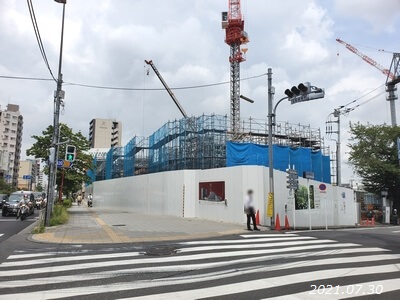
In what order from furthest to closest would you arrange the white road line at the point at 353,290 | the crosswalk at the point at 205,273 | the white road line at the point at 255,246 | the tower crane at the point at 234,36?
the tower crane at the point at 234,36 < the white road line at the point at 255,246 < the crosswalk at the point at 205,273 < the white road line at the point at 353,290

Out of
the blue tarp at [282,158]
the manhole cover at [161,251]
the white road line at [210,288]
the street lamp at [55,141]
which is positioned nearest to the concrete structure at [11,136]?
the blue tarp at [282,158]

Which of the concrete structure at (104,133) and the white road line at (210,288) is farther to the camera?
the concrete structure at (104,133)

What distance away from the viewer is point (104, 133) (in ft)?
446

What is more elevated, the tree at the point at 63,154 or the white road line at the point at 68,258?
the tree at the point at 63,154

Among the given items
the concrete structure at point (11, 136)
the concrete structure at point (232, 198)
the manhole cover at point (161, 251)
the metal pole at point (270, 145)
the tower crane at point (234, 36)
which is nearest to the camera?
the manhole cover at point (161, 251)

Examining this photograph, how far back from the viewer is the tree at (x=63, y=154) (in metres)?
24.8

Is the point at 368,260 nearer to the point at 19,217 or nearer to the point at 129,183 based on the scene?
the point at 19,217

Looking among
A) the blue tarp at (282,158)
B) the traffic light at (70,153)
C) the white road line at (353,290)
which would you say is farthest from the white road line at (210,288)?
the blue tarp at (282,158)

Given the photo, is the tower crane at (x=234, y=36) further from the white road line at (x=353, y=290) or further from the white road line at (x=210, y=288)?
the white road line at (x=353, y=290)

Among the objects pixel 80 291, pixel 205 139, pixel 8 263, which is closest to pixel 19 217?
pixel 205 139

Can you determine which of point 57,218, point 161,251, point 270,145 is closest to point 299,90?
point 270,145

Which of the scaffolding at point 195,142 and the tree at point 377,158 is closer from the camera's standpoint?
the scaffolding at point 195,142

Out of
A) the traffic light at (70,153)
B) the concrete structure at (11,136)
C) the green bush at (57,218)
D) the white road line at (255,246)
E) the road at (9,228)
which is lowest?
the road at (9,228)

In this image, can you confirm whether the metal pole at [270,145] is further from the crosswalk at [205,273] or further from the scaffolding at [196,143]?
the scaffolding at [196,143]
